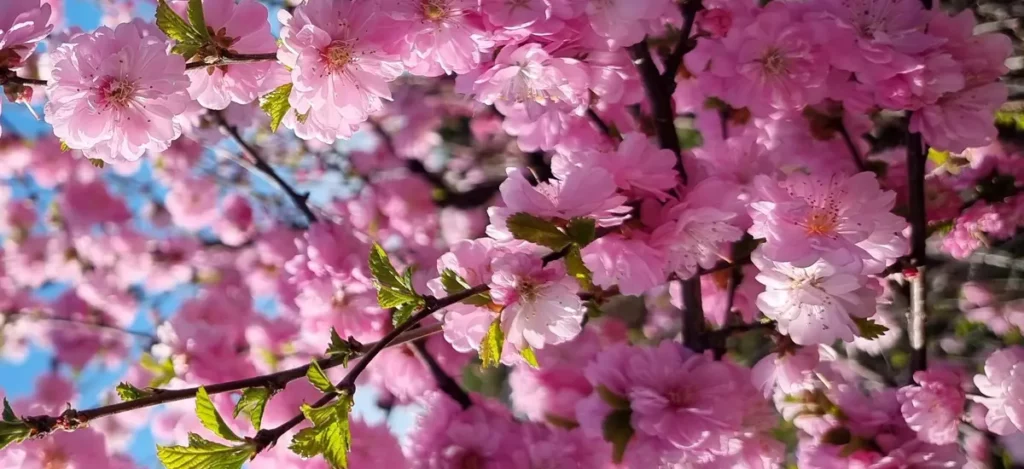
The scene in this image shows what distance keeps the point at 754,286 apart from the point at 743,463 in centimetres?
26

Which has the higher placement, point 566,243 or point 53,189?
point 566,243

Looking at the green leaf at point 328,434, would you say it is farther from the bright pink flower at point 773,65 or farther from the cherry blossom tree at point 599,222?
the bright pink flower at point 773,65

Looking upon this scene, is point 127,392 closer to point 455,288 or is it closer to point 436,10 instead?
point 455,288

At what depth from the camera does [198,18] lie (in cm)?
69

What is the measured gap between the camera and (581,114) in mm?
892

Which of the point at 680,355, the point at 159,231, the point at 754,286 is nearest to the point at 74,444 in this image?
the point at 680,355

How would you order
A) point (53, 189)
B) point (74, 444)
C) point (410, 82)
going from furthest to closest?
1. point (53, 189)
2. point (410, 82)
3. point (74, 444)

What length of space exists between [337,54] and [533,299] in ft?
1.03

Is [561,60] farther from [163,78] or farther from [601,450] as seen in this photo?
[601,450]

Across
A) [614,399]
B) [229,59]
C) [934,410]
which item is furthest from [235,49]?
[934,410]

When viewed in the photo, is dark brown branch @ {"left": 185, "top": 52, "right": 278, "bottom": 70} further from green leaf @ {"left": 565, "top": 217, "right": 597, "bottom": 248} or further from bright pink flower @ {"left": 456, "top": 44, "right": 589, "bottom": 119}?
green leaf @ {"left": 565, "top": 217, "right": 597, "bottom": 248}

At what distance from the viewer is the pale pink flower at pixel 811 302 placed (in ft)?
2.58

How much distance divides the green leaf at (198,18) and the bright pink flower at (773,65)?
60cm

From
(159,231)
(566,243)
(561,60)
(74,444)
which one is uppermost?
(561,60)
